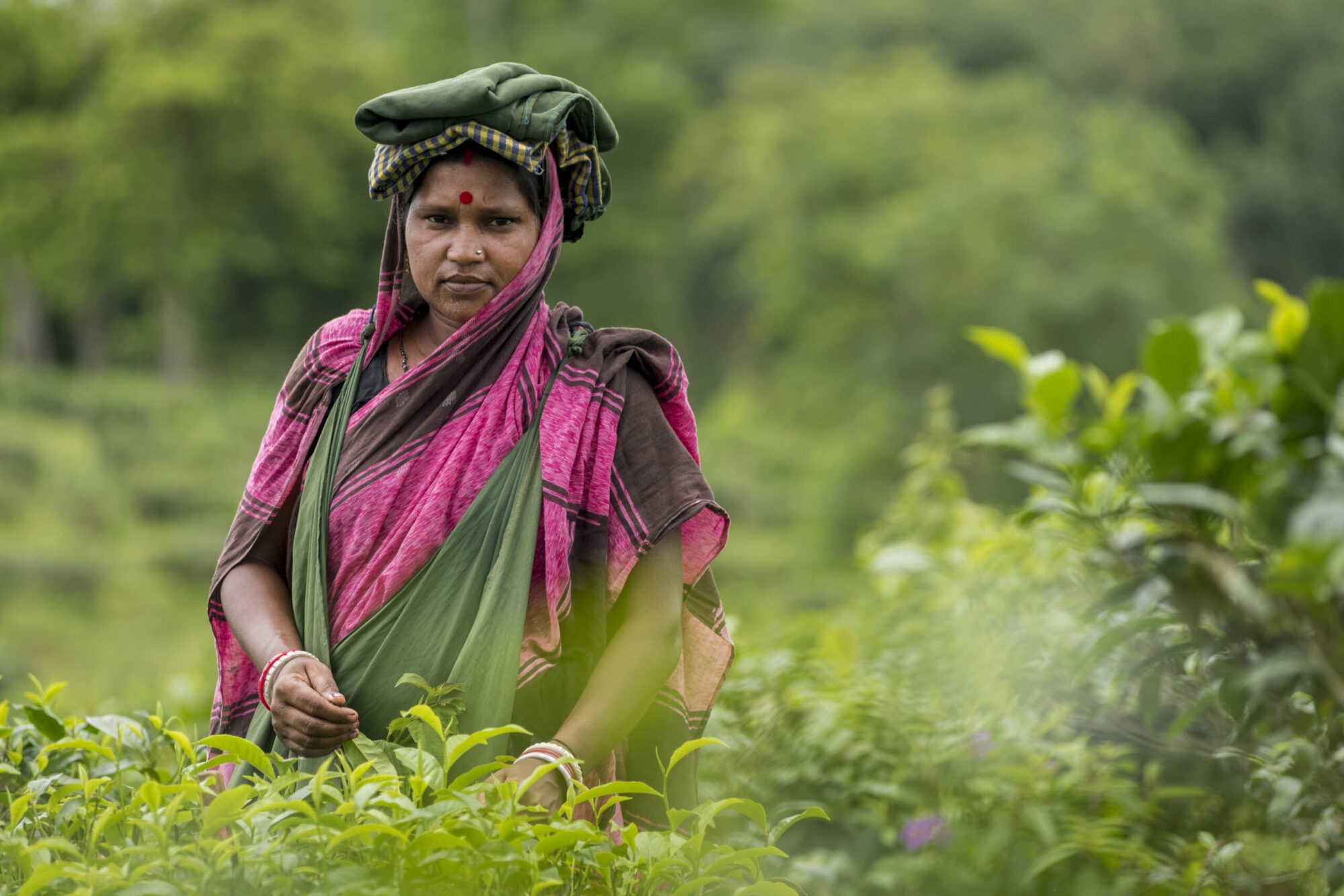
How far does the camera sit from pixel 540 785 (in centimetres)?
173

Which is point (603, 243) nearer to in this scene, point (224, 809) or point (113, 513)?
point (113, 513)

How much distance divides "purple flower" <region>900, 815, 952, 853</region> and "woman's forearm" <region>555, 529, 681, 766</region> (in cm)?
102

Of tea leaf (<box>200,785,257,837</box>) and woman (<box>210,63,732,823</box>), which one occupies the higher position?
woman (<box>210,63,732,823</box>)

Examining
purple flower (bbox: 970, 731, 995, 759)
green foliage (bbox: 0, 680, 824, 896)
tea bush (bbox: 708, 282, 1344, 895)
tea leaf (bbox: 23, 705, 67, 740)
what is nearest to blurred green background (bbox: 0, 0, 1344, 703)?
tea bush (bbox: 708, 282, 1344, 895)

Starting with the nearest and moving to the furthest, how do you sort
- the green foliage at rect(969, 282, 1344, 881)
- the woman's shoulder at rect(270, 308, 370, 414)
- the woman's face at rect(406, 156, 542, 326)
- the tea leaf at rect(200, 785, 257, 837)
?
the tea leaf at rect(200, 785, 257, 837) → the green foliage at rect(969, 282, 1344, 881) → the woman's face at rect(406, 156, 542, 326) → the woman's shoulder at rect(270, 308, 370, 414)

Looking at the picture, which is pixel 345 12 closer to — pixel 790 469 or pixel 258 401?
pixel 258 401

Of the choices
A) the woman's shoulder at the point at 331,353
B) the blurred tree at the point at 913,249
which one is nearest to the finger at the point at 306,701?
the woman's shoulder at the point at 331,353

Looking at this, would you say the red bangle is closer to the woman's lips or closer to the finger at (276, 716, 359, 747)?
the finger at (276, 716, 359, 747)

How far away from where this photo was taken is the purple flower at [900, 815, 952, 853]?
2699 mm

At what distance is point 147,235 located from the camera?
890 inches

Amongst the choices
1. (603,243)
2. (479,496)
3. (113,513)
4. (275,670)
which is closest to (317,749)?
(275,670)

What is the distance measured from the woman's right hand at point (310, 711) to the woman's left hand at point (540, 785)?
0.22 meters

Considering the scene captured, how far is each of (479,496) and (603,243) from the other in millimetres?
27876

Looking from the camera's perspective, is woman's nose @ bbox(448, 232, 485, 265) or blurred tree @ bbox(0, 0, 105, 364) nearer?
woman's nose @ bbox(448, 232, 485, 265)
